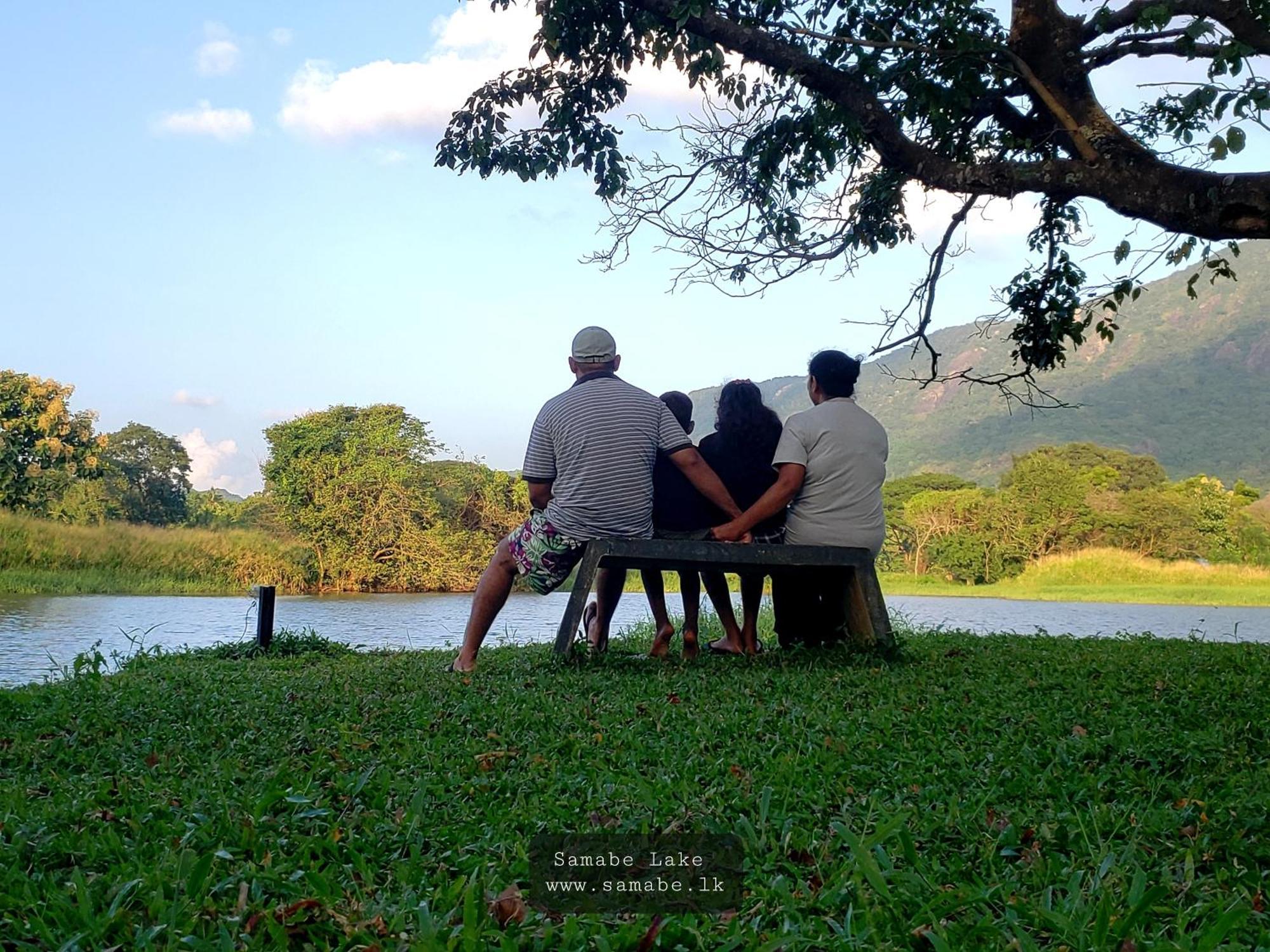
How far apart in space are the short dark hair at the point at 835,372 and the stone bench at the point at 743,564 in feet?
2.81

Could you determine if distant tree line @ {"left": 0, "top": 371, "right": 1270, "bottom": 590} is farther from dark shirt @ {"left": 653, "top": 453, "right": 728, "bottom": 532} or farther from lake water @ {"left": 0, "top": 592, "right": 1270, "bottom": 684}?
dark shirt @ {"left": 653, "top": 453, "right": 728, "bottom": 532}

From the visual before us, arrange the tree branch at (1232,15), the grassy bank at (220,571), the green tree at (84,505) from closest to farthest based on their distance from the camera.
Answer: the tree branch at (1232,15), the grassy bank at (220,571), the green tree at (84,505)

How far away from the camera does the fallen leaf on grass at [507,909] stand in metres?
1.73

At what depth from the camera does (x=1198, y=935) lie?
1672 millimetres

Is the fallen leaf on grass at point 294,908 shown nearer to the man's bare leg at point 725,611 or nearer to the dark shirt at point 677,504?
the dark shirt at point 677,504

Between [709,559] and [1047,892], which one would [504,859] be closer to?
[1047,892]

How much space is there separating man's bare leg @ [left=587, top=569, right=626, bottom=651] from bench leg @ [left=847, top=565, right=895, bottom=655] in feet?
4.26

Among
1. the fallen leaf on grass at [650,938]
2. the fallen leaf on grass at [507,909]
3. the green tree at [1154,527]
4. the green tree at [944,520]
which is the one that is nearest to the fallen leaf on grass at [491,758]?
the fallen leaf on grass at [507,909]

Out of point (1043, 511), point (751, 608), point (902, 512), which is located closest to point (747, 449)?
point (751, 608)

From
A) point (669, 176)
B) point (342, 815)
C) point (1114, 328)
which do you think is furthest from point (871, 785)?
point (669, 176)

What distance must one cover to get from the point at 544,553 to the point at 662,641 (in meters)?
0.95

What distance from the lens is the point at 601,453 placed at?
4.91 m

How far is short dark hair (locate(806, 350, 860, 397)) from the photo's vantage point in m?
5.26

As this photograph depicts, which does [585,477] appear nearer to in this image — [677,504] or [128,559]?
[677,504]
